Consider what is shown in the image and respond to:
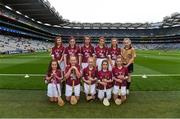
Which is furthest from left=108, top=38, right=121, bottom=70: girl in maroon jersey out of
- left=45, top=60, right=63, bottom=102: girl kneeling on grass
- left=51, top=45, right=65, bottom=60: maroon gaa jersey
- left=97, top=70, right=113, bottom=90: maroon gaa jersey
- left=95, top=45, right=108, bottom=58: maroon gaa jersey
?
left=45, top=60, right=63, bottom=102: girl kneeling on grass

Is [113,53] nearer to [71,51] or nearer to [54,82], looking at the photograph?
[71,51]

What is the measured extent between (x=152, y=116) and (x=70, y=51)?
4.55 meters

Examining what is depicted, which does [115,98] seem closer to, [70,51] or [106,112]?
[106,112]

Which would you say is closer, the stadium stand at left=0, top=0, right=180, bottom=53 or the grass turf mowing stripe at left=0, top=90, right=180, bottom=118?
the grass turf mowing stripe at left=0, top=90, right=180, bottom=118

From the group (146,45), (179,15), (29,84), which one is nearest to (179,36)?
(179,15)

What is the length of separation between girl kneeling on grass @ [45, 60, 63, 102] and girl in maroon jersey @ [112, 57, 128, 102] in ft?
6.09

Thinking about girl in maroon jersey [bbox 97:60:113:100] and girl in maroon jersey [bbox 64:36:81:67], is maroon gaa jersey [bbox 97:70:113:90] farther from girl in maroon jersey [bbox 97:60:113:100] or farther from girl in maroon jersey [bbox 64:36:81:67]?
girl in maroon jersey [bbox 64:36:81:67]

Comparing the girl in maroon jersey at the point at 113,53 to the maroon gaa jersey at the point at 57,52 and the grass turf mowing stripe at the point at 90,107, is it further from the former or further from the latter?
the maroon gaa jersey at the point at 57,52

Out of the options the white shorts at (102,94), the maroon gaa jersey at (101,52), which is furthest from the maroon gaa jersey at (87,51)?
the white shorts at (102,94)

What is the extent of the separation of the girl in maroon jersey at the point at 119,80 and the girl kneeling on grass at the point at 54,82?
1.86 m

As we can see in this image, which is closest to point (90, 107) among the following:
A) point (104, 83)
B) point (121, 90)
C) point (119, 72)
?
point (104, 83)

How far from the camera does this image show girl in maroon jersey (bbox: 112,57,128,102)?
10.9 m

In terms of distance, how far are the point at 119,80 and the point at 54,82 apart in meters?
2.18

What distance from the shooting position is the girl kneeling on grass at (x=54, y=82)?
35.0ft
